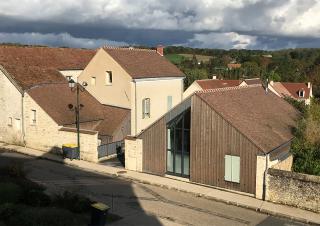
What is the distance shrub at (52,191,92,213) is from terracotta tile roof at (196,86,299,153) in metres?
8.19

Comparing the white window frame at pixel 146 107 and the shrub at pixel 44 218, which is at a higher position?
the white window frame at pixel 146 107

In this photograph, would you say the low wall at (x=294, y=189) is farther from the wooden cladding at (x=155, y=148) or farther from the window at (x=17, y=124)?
the window at (x=17, y=124)

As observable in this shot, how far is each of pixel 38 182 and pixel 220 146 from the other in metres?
9.50

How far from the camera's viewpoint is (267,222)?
1786 cm

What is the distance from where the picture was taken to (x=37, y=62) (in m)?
36.5

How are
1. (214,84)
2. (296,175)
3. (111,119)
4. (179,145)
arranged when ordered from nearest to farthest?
(296,175)
(179,145)
(111,119)
(214,84)

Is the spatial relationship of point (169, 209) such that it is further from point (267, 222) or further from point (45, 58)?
point (45, 58)

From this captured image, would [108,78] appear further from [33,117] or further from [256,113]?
[256,113]

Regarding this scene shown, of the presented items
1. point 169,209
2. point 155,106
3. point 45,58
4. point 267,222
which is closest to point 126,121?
point 155,106

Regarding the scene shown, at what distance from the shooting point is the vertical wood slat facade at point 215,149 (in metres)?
20.7

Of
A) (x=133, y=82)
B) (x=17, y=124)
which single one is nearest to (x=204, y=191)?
(x=133, y=82)

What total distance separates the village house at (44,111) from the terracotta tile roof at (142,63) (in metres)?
3.33

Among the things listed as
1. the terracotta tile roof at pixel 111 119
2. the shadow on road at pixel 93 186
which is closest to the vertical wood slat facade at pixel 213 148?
the shadow on road at pixel 93 186

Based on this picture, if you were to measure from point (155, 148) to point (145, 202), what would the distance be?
4845mm
